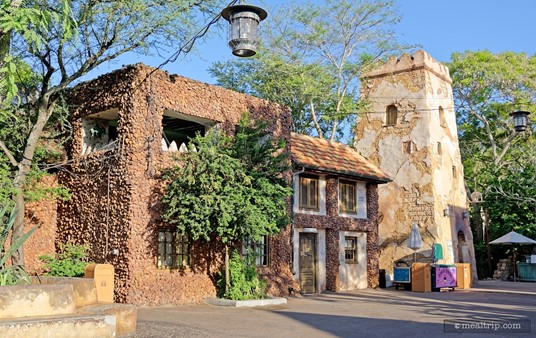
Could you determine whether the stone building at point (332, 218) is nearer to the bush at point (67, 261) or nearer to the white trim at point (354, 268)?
the white trim at point (354, 268)

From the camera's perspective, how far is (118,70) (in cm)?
1559

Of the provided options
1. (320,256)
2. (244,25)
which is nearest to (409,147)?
(320,256)

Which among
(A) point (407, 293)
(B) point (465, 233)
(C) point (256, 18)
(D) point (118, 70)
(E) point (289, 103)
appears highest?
(E) point (289, 103)

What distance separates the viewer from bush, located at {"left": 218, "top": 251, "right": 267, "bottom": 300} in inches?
619

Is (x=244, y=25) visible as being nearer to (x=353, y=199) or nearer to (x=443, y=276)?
(x=353, y=199)

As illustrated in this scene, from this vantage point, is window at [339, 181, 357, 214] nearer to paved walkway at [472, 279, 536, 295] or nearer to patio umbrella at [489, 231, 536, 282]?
paved walkway at [472, 279, 536, 295]

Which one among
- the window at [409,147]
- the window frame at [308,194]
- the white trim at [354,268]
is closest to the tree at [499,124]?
the window at [409,147]

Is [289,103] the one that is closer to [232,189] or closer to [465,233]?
[465,233]

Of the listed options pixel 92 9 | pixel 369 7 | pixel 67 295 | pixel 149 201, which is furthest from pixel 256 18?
pixel 369 7

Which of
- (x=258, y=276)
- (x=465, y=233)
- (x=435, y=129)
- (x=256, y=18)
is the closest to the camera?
(x=256, y=18)

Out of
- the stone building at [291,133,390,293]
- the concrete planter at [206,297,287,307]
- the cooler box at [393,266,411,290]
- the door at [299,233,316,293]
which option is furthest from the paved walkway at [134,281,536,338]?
the cooler box at [393,266,411,290]

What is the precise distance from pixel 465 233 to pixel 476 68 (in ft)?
35.2

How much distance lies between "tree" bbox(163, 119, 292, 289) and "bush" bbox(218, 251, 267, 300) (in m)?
0.27

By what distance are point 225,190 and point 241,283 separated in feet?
9.40
